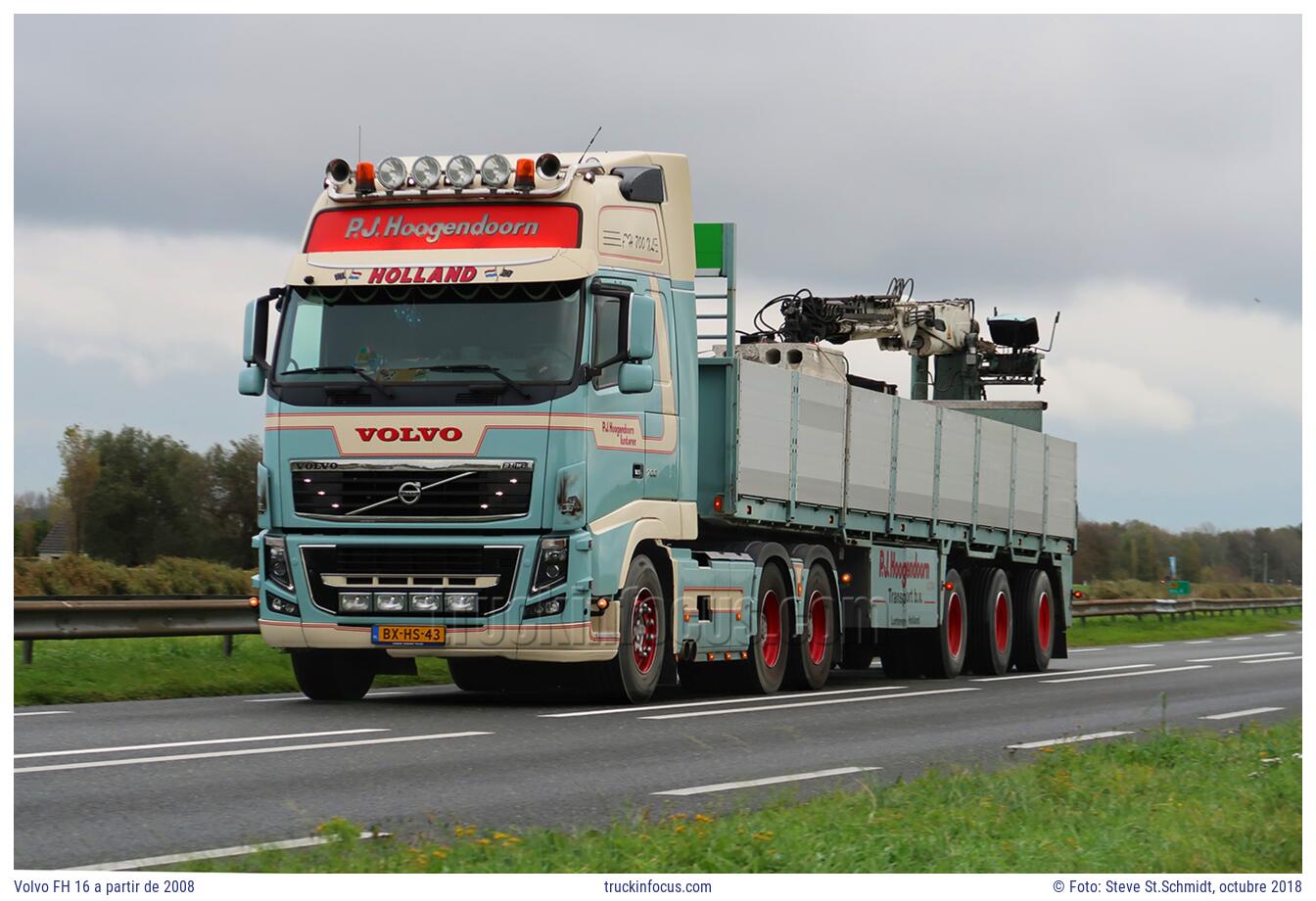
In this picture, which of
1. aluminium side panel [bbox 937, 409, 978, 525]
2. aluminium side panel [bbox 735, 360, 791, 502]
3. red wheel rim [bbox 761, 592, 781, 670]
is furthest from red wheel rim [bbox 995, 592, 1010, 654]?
aluminium side panel [bbox 735, 360, 791, 502]

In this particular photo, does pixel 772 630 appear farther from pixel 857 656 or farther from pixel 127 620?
pixel 127 620

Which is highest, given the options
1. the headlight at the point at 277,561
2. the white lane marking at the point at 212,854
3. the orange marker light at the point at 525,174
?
the orange marker light at the point at 525,174

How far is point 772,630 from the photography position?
63.2 feet

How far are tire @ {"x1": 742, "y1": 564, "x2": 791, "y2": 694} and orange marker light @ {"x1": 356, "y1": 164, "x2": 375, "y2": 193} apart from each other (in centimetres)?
525

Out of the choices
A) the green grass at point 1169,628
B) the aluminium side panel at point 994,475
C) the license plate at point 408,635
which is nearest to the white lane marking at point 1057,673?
the aluminium side panel at point 994,475

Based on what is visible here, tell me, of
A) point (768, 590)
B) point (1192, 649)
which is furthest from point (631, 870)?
point (1192, 649)

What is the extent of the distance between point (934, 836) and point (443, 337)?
27.5 ft

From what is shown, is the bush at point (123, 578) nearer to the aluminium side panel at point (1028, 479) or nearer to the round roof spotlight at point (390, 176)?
the aluminium side panel at point (1028, 479)

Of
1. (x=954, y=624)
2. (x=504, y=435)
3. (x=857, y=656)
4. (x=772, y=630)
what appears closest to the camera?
(x=504, y=435)

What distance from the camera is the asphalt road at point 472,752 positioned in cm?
915

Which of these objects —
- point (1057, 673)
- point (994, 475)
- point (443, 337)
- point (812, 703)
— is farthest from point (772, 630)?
point (1057, 673)

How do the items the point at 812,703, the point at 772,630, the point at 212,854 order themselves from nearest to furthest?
the point at 212,854
the point at 812,703
the point at 772,630

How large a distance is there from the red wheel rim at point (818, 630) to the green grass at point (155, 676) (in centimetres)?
383

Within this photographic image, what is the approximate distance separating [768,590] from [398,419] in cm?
490
